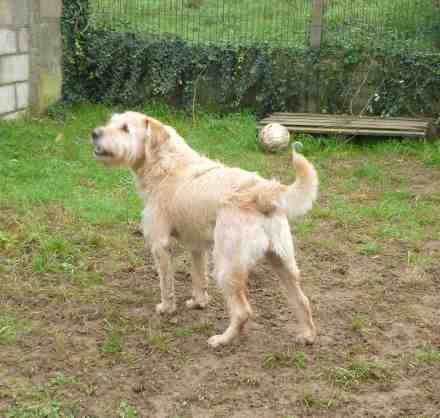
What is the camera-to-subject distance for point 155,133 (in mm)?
4832

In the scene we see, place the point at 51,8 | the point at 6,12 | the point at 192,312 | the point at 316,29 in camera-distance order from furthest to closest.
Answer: the point at 316,29, the point at 51,8, the point at 6,12, the point at 192,312

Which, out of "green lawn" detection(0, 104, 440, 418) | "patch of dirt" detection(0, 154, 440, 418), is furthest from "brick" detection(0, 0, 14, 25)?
"patch of dirt" detection(0, 154, 440, 418)

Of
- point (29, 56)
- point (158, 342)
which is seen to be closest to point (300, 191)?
point (158, 342)

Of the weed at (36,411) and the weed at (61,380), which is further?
the weed at (61,380)

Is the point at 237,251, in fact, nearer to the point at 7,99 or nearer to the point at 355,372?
the point at 355,372

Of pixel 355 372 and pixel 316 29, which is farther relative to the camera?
pixel 316 29

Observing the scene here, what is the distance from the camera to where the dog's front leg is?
4.69 metres

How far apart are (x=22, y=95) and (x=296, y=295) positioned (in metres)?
6.72

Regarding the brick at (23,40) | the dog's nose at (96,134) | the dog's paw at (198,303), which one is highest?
the brick at (23,40)

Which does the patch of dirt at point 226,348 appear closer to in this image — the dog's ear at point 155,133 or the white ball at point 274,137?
the dog's ear at point 155,133

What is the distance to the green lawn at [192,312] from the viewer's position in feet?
12.7

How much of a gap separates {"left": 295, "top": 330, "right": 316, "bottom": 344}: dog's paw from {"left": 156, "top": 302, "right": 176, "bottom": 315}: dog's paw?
976 millimetres

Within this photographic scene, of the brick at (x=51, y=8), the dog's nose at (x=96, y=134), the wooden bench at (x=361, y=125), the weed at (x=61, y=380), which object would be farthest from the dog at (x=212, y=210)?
the brick at (x=51, y=8)

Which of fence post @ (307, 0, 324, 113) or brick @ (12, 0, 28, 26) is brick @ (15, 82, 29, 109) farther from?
fence post @ (307, 0, 324, 113)
